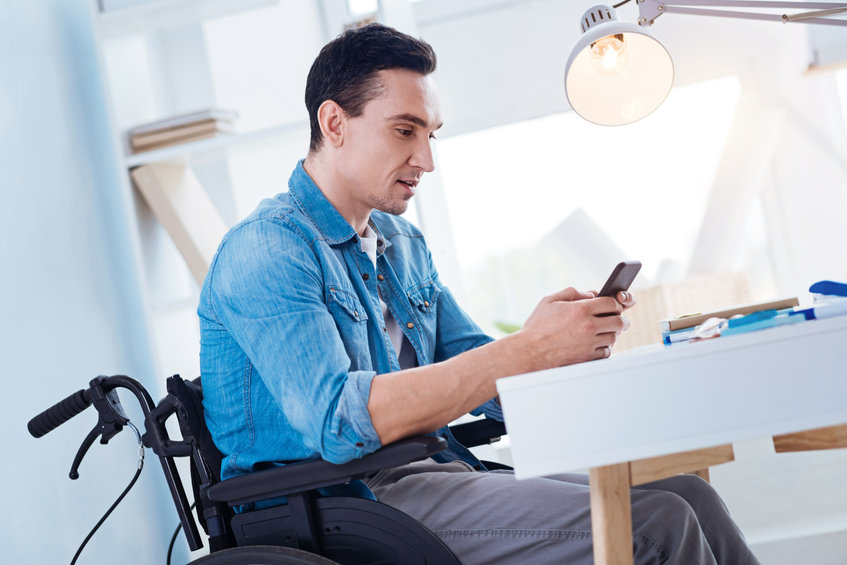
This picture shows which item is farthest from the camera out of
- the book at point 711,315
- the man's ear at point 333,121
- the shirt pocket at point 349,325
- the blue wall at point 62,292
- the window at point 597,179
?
the window at point 597,179

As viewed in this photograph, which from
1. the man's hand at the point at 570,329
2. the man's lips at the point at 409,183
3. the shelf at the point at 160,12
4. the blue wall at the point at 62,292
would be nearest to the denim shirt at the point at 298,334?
the man's lips at the point at 409,183

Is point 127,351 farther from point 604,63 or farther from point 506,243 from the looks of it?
point 506,243

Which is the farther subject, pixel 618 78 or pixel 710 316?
pixel 618 78

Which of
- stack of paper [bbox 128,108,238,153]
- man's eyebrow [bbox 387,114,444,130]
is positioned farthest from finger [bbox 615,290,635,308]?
stack of paper [bbox 128,108,238,153]

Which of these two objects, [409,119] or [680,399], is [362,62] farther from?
[680,399]

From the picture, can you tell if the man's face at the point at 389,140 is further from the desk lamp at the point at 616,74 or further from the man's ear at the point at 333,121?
the desk lamp at the point at 616,74

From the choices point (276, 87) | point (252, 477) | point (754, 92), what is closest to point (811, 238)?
point (754, 92)

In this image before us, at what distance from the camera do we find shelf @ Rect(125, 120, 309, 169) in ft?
7.66

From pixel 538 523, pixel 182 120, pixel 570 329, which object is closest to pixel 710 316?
pixel 570 329

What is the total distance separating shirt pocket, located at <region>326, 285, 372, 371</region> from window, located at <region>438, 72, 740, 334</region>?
2195 millimetres

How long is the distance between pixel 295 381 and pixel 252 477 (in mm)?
148

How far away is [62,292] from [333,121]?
0.96 meters

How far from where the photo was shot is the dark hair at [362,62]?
150 cm

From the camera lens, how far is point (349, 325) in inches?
52.4
